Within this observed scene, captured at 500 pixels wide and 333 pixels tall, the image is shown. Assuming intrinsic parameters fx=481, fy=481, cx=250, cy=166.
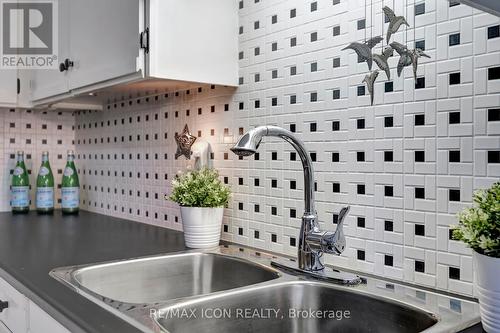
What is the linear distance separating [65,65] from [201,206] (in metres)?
0.83

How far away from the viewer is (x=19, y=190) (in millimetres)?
2357

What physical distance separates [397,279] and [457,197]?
238 mm

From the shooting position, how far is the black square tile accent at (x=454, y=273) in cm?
98

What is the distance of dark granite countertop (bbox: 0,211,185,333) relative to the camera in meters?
0.88

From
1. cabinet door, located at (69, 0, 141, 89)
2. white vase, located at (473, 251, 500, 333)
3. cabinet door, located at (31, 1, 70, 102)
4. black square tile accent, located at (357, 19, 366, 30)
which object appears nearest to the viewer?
white vase, located at (473, 251, 500, 333)

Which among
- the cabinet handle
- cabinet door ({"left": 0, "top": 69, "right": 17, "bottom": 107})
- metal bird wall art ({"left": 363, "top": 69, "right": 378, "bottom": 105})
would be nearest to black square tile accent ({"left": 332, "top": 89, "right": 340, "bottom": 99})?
metal bird wall art ({"left": 363, "top": 69, "right": 378, "bottom": 105})

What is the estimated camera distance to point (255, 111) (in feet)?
4.83

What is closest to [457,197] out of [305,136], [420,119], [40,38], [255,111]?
[420,119]

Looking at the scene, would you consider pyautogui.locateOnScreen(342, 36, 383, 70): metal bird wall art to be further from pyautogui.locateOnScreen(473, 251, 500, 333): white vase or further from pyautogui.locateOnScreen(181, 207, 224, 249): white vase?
pyautogui.locateOnScreen(181, 207, 224, 249): white vase

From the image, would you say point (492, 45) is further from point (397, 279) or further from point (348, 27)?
point (397, 279)

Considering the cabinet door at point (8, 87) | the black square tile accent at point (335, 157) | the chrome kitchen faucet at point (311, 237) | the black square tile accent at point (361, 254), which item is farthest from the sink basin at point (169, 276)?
the cabinet door at point (8, 87)

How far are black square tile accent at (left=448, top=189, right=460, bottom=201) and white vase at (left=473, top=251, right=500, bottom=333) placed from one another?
25cm

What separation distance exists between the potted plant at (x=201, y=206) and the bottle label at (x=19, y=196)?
48.6 inches

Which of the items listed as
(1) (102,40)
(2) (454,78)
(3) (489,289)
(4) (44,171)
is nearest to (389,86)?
(2) (454,78)
